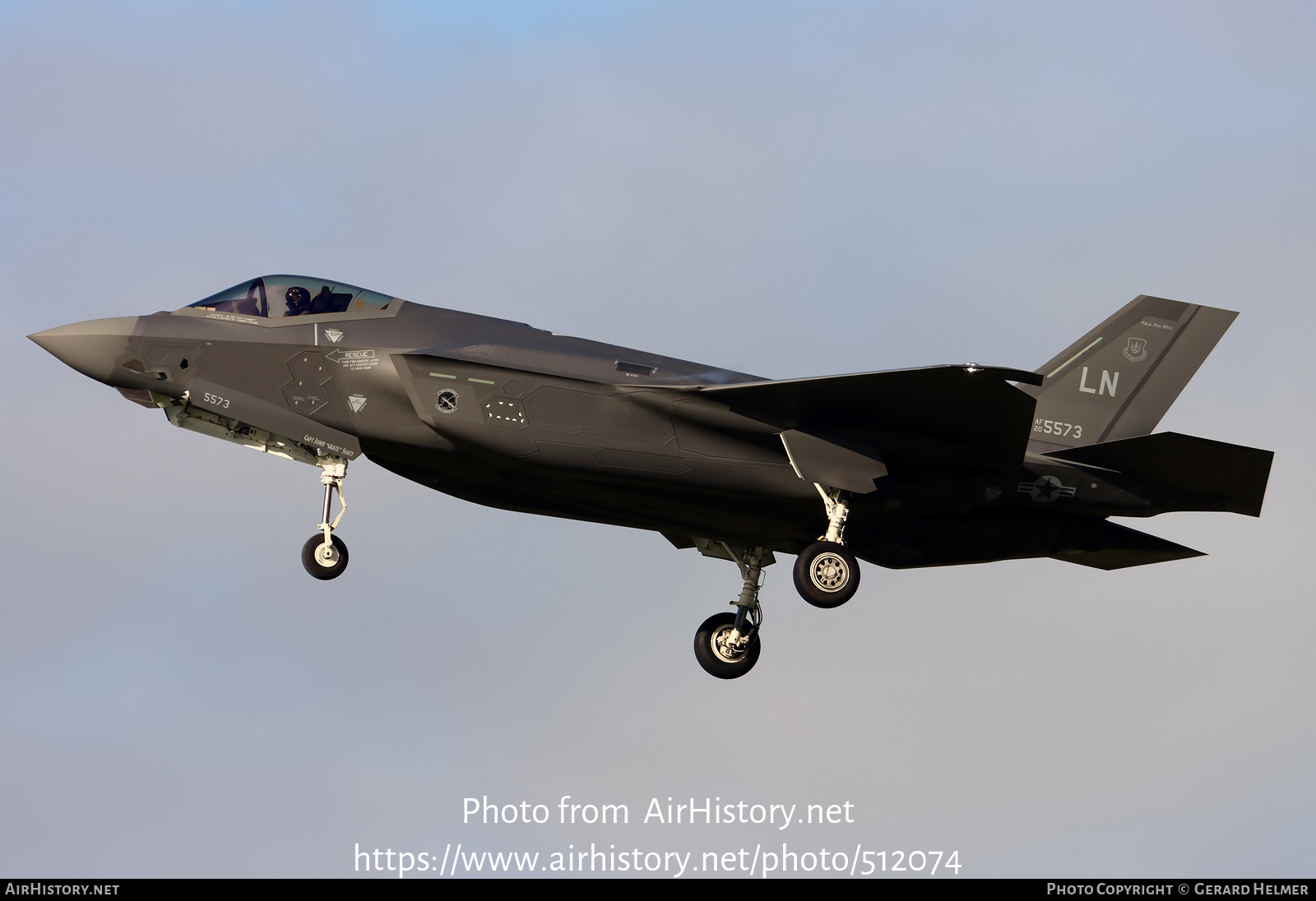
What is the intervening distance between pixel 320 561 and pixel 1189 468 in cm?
1117

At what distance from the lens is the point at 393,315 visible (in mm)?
21625

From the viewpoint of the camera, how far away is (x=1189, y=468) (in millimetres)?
20906

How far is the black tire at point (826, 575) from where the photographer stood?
68.2ft

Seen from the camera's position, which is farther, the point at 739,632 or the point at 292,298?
the point at 739,632

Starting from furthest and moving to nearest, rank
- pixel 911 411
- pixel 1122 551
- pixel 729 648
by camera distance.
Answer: pixel 729 648
pixel 1122 551
pixel 911 411

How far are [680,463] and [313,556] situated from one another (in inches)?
190

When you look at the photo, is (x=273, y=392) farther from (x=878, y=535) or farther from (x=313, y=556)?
(x=878, y=535)

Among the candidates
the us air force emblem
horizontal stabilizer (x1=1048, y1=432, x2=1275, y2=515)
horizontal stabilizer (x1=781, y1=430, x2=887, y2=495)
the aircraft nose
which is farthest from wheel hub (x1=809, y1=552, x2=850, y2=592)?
the aircraft nose

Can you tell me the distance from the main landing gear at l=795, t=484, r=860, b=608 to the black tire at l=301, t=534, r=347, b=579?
582cm

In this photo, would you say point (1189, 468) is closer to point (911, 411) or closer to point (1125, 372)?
point (1125, 372)

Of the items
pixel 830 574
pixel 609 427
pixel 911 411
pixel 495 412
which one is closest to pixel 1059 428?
pixel 911 411

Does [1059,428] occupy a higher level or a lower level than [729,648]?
higher

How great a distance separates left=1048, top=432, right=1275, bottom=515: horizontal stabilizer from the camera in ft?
67.0

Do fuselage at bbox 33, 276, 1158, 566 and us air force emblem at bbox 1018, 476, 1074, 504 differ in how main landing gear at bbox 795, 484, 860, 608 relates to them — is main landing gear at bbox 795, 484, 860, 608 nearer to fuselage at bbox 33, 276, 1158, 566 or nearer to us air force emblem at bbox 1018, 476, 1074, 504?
fuselage at bbox 33, 276, 1158, 566
